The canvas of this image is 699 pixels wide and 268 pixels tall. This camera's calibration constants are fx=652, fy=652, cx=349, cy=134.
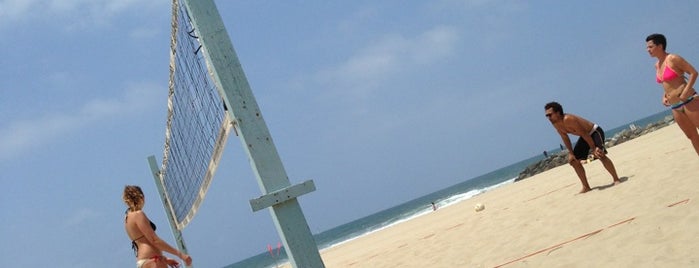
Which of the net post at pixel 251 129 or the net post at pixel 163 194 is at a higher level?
the net post at pixel 163 194

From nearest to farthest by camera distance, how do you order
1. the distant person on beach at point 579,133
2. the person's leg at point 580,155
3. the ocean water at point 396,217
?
the distant person on beach at point 579,133 → the person's leg at point 580,155 → the ocean water at point 396,217

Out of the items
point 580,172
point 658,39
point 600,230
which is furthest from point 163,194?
point 658,39

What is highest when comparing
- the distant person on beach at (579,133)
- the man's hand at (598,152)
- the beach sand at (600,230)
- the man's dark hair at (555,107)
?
the man's dark hair at (555,107)

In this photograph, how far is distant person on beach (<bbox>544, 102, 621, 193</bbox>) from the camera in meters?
6.26

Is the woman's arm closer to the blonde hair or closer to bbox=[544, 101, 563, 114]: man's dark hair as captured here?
bbox=[544, 101, 563, 114]: man's dark hair

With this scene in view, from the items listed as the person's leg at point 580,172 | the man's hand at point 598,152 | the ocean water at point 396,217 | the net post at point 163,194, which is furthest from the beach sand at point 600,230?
the ocean water at point 396,217

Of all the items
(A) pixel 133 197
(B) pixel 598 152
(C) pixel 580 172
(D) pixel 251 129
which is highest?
(A) pixel 133 197

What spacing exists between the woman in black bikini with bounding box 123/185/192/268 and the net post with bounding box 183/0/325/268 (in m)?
1.15

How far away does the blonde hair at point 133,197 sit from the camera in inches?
144

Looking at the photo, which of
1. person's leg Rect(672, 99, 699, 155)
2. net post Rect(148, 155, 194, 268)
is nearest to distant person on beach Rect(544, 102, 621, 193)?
person's leg Rect(672, 99, 699, 155)

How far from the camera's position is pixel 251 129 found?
2.72 meters

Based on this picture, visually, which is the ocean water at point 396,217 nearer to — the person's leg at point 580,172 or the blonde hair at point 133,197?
the person's leg at point 580,172

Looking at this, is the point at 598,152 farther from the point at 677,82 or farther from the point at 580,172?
the point at 677,82

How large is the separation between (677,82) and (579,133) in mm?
1490
